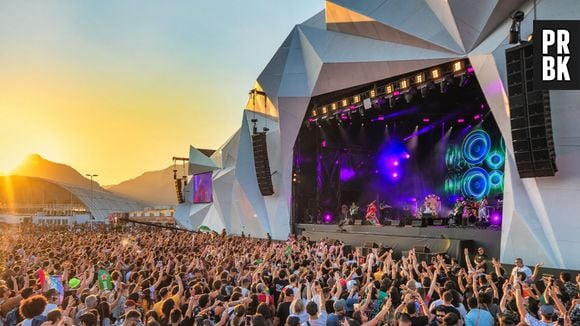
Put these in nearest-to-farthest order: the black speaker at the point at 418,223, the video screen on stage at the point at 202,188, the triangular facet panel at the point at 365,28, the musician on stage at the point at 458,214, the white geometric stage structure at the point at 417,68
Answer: the white geometric stage structure at the point at 417,68 → the triangular facet panel at the point at 365,28 → the black speaker at the point at 418,223 → the musician on stage at the point at 458,214 → the video screen on stage at the point at 202,188

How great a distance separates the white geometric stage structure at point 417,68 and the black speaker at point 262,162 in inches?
20.1

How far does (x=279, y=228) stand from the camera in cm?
2452

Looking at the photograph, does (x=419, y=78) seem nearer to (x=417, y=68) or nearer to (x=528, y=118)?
(x=417, y=68)

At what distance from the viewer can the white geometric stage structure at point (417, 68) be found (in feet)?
38.5

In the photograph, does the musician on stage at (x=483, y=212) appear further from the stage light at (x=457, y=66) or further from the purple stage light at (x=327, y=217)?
the purple stage light at (x=327, y=217)

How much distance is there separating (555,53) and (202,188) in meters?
34.5

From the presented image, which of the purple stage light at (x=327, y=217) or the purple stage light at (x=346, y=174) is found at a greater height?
the purple stage light at (x=346, y=174)

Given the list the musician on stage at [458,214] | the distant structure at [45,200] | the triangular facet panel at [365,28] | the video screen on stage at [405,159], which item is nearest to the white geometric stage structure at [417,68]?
the triangular facet panel at [365,28]

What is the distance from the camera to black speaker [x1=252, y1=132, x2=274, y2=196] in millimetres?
23844

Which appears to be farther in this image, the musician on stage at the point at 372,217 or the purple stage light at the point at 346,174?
the purple stage light at the point at 346,174

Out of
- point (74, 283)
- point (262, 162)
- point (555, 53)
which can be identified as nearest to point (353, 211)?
point (262, 162)

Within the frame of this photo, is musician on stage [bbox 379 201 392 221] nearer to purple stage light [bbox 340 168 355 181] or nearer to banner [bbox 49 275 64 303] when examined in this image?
purple stage light [bbox 340 168 355 181]

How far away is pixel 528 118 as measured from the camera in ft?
37.9

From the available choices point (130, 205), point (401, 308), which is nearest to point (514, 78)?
point (401, 308)
